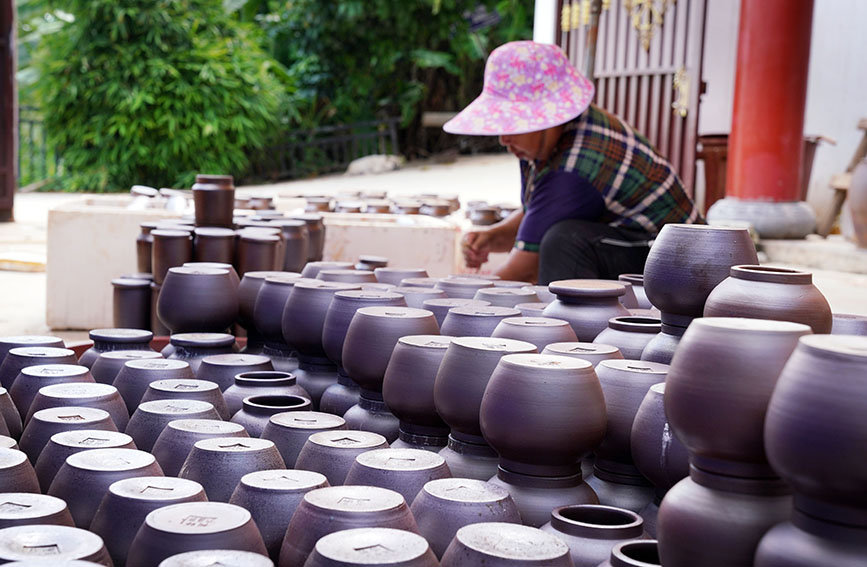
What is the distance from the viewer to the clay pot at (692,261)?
123cm

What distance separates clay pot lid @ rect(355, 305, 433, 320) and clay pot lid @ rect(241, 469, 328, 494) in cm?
39

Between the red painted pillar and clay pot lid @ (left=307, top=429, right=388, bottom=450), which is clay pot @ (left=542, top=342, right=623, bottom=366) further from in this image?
the red painted pillar

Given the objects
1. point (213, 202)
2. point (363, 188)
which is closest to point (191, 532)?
point (213, 202)

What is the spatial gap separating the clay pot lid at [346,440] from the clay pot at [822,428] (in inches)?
27.0

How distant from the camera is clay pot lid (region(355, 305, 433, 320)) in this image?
1.59m

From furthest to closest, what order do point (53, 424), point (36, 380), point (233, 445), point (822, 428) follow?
point (36, 380)
point (53, 424)
point (233, 445)
point (822, 428)

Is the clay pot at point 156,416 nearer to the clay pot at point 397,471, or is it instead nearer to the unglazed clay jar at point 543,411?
the clay pot at point 397,471

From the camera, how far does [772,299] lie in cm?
104

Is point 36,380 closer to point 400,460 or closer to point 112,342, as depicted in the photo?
point 112,342

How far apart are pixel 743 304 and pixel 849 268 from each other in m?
5.78

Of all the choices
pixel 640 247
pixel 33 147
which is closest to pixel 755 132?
pixel 640 247

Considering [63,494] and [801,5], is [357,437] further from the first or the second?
[801,5]

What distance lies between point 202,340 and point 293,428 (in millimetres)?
614

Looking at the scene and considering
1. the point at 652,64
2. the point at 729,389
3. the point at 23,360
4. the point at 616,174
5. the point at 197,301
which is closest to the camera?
the point at 729,389
